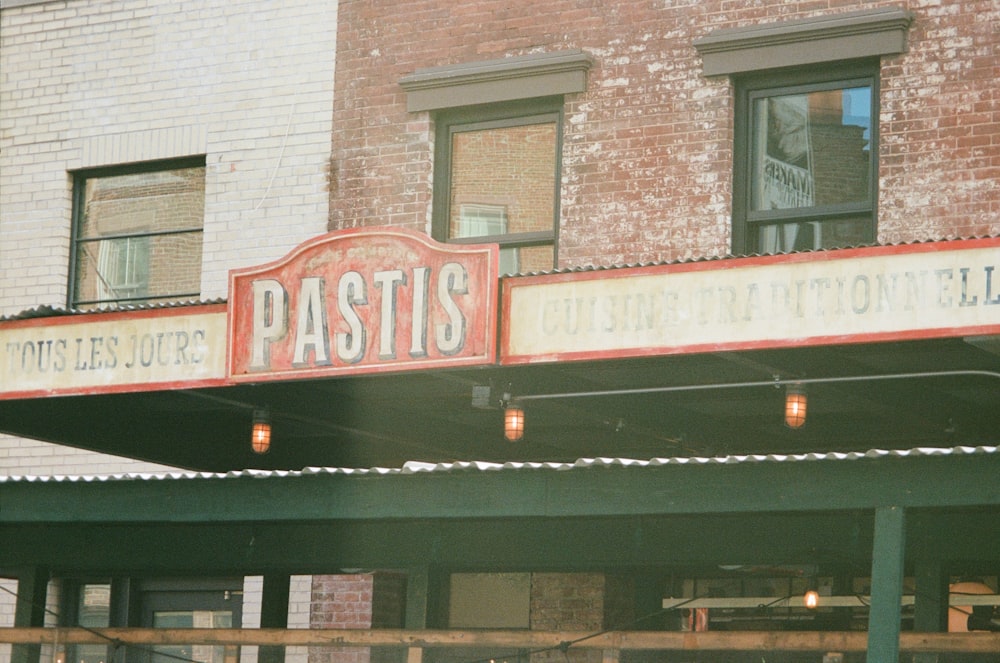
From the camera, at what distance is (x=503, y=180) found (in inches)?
576

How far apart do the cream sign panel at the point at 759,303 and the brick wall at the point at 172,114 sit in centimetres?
453

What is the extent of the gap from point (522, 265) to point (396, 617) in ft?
10.1

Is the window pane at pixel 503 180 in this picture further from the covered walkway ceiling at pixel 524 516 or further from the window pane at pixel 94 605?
the window pane at pixel 94 605

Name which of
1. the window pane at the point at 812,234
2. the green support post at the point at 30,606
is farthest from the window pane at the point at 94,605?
the window pane at the point at 812,234

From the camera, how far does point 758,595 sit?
510 inches

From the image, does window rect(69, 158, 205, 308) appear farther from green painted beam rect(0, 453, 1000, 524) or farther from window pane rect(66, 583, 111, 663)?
green painted beam rect(0, 453, 1000, 524)

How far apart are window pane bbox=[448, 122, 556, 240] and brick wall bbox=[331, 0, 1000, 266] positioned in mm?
271

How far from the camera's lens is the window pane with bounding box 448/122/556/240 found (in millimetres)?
14469

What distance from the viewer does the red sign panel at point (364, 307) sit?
447 inches

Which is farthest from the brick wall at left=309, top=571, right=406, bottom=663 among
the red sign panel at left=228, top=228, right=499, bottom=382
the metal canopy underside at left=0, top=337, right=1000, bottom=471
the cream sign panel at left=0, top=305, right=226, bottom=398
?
the red sign panel at left=228, top=228, right=499, bottom=382

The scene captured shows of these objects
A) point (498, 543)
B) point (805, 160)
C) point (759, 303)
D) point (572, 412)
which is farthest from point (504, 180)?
point (498, 543)

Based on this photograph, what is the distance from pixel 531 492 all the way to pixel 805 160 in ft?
18.4

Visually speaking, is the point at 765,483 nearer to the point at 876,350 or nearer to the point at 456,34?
the point at 876,350

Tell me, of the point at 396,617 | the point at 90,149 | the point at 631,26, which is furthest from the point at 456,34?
the point at 396,617
